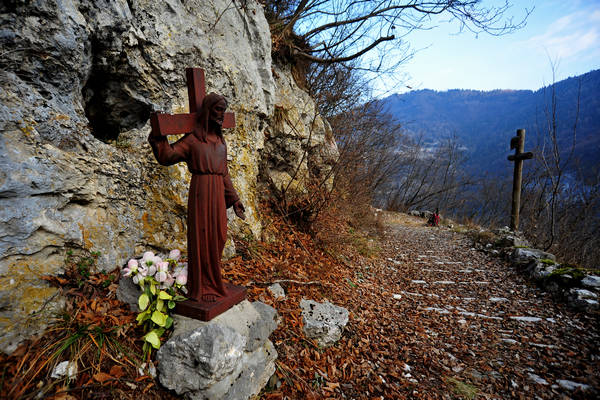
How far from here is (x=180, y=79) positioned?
12.8ft

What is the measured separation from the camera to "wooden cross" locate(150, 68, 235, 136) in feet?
6.63

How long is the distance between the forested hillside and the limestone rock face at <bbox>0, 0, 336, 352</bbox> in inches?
608

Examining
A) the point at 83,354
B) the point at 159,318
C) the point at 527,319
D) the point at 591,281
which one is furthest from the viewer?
the point at 591,281

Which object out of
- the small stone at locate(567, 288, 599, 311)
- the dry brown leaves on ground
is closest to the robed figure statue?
the dry brown leaves on ground

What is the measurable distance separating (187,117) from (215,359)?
1916mm

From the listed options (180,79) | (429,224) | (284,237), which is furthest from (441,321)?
(429,224)

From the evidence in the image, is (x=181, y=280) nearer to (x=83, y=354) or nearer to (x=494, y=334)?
(x=83, y=354)

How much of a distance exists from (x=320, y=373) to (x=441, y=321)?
2.44 metres

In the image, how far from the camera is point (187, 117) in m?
2.22

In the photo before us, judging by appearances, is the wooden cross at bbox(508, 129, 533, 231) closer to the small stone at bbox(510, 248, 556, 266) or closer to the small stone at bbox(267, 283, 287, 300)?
the small stone at bbox(510, 248, 556, 266)

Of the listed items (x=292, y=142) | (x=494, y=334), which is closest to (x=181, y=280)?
(x=494, y=334)

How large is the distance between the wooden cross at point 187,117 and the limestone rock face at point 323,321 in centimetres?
261

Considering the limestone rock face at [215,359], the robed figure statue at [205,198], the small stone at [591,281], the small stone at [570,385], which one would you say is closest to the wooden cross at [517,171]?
the small stone at [591,281]

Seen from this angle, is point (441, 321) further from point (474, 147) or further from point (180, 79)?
point (474, 147)
